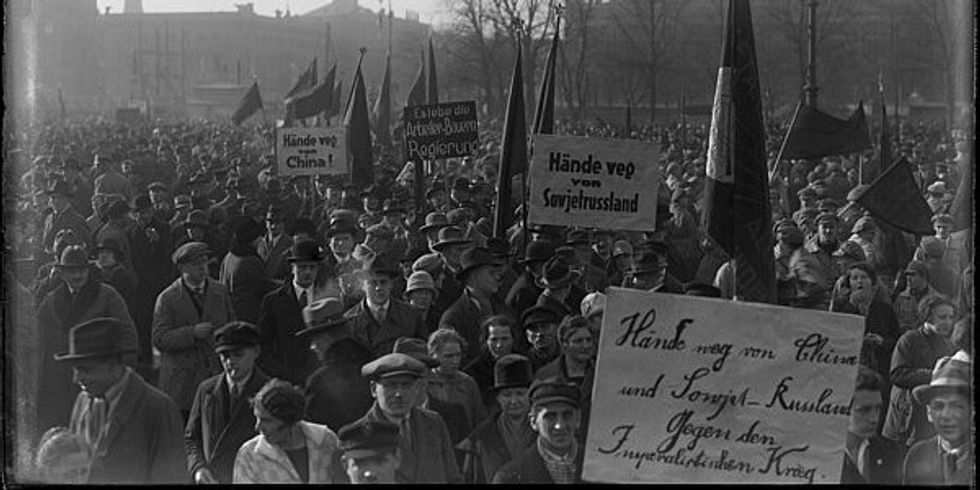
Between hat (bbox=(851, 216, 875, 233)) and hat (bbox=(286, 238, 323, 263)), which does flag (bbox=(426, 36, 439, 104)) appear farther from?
hat (bbox=(286, 238, 323, 263))

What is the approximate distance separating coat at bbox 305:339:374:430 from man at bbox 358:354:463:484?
32 centimetres

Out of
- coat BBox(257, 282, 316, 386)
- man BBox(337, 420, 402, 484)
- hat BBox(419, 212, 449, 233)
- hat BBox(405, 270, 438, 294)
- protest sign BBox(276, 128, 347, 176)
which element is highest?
protest sign BBox(276, 128, 347, 176)

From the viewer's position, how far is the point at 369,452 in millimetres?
5301

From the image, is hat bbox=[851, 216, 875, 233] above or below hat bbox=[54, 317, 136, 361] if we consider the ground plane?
above

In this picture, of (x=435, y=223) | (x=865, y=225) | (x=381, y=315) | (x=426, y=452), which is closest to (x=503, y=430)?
(x=426, y=452)

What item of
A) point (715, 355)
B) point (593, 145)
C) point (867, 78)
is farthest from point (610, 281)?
point (867, 78)

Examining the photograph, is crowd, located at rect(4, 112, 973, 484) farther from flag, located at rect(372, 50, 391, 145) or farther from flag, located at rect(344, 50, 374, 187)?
flag, located at rect(372, 50, 391, 145)

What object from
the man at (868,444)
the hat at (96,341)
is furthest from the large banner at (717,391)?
the hat at (96,341)

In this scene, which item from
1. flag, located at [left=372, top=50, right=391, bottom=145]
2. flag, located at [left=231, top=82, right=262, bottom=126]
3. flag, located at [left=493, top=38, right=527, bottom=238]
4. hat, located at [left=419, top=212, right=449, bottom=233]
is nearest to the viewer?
flag, located at [left=493, top=38, right=527, bottom=238]

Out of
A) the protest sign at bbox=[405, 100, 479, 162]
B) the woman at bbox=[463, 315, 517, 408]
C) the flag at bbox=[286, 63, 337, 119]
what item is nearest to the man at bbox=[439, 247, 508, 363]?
the woman at bbox=[463, 315, 517, 408]

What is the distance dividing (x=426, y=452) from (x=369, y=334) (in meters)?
1.59

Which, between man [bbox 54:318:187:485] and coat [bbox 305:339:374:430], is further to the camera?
coat [bbox 305:339:374:430]

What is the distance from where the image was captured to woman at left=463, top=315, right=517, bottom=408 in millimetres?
6465

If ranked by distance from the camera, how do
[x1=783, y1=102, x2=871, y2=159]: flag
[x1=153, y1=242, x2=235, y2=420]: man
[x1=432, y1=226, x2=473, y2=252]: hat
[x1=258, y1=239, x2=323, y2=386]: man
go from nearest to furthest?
[x1=258, y1=239, x2=323, y2=386]: man
[x1=153, y1=242, x2=235, y2=420]: man
[x1=432, y1=226, x2=473, y2=252]: hat
[x1=783, y1=102, x2=871, y2=159]: flag
